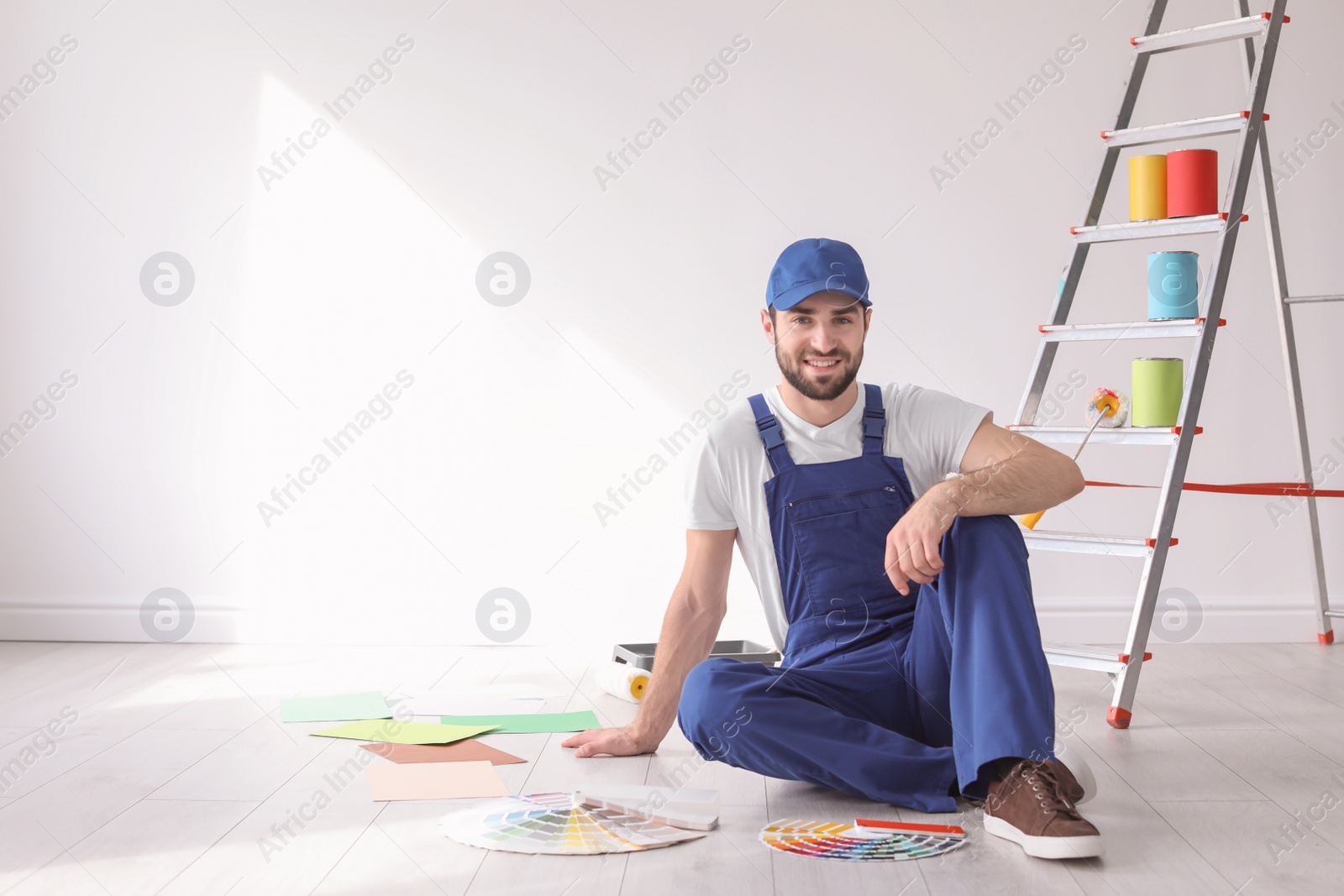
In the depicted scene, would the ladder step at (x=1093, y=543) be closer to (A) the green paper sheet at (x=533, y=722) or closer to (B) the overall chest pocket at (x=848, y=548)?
(B) the overall chest pocket at (x=848, y=548)

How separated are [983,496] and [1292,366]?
2.01m

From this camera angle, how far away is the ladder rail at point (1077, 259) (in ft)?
9.21

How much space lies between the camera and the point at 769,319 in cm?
208

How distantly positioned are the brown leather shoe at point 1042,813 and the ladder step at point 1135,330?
1.31 meters

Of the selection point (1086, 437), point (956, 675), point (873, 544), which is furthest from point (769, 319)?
point (1086, 437)

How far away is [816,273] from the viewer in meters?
1.96

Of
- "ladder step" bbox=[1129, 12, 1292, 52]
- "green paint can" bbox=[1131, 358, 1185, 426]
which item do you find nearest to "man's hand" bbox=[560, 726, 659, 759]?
"green paint can" bbox=[1131, 358, 1185, 426]

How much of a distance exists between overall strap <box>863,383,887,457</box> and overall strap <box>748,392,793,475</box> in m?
0.14

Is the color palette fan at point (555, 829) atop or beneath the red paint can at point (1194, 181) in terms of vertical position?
beneath

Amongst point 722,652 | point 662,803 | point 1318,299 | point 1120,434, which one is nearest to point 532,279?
point 722,652

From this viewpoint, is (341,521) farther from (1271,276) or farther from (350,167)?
(1271,276)

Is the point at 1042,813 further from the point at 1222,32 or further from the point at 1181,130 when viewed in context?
the point at 1222,32

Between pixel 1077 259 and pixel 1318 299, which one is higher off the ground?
pixel 1318 299

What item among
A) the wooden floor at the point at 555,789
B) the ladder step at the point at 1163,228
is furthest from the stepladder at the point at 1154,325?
the wooden floor at the point at 555,789
